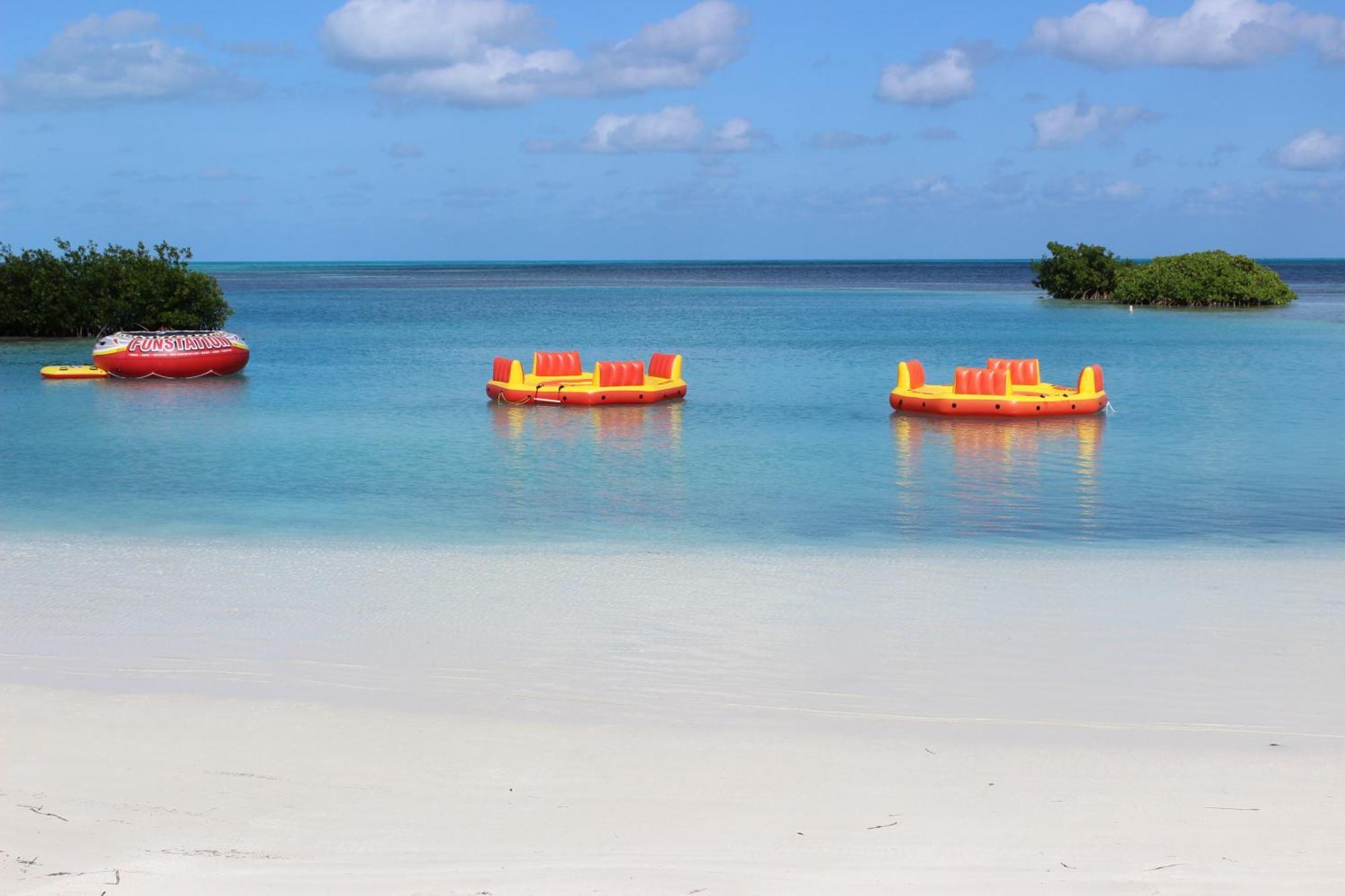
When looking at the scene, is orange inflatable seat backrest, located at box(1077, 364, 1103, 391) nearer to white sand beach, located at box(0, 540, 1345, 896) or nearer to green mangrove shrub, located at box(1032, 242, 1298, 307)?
white sand beach, located at box(0, 540, 1345, 896)

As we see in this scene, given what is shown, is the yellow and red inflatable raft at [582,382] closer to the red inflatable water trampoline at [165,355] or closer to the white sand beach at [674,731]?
the red inflatable water trampoline at [165,355]

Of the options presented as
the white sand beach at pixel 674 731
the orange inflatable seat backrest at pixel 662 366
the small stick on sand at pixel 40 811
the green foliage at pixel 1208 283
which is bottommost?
the white sand beach at pixel 674 731

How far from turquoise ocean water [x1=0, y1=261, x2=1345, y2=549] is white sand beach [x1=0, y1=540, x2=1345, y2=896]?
274 centimetres

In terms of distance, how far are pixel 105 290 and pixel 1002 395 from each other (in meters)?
30.2

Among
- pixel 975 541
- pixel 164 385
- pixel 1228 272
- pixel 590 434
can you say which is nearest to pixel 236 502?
pixel 590 434

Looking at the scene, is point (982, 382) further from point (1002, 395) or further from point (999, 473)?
point (999, 473)

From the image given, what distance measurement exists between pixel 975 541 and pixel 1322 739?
6.06 meters

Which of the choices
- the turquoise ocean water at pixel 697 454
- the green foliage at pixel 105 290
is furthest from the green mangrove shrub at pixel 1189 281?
the green foliage at pixel 105 290

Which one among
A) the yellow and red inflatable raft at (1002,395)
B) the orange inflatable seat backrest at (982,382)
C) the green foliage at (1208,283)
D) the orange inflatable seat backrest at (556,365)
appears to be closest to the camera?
the yellow and red inflatable raft at (1002,395)

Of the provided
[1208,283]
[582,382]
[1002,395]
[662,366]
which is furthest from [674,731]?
[1208,283]

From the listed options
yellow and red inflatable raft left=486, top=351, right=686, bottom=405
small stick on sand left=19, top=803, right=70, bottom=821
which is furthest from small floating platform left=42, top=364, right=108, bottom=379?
small stick on sand left=19, top=803, right=70, bottom=821

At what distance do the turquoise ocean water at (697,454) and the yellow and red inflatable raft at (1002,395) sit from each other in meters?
0.28

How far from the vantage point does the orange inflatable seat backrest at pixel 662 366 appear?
85.5ft

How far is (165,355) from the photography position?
30.5 m
